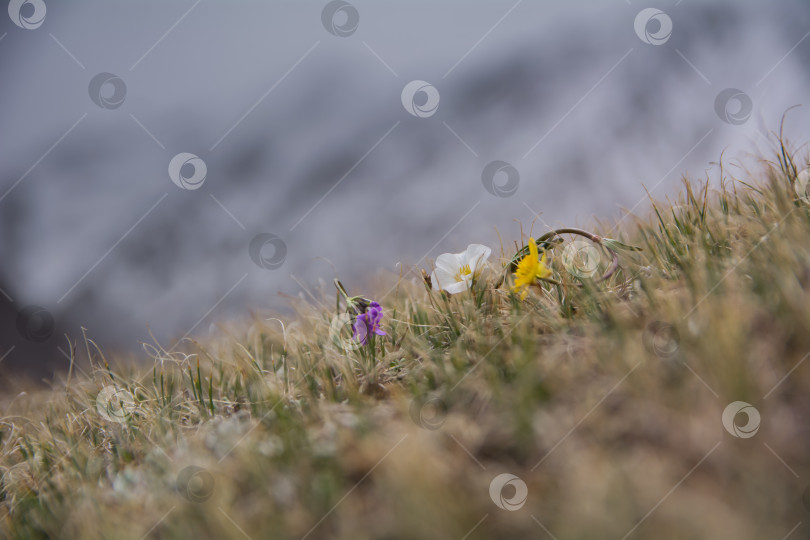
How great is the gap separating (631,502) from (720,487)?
16cm

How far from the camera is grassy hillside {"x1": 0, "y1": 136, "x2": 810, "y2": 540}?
3.02 ft

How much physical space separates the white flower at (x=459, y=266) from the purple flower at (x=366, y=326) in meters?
0.26

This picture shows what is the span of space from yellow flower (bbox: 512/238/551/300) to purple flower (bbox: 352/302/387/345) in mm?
497

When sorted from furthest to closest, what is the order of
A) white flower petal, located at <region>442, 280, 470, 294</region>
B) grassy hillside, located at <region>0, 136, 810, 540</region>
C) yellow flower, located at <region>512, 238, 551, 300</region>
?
white flower petal, located at <region>442, 280, 470, 294</region> < yellow flower, located at <region>512, 238, 551, 300</region> < grassy hillside, located at <region>0, 136, 810, 540</region>

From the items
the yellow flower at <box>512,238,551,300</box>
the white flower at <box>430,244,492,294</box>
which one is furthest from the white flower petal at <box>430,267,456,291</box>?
the yellow flower at <box>512,238,551,300</box>

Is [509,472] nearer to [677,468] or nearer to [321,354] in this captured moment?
[677,468]

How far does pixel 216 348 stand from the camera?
2.47 metres

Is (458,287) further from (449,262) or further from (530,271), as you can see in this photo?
(530,271)

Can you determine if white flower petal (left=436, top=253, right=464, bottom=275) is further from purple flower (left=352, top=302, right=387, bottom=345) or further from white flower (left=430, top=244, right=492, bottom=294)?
purple flower (left=352, top=302, right=387, bottom=345)

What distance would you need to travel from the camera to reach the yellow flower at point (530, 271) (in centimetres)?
A: 169

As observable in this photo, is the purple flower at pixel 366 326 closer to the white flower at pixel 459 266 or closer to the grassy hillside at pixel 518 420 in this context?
the grassy hillside at pixel 518 420

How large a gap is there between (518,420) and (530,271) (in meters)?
0.66

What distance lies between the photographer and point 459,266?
6.29 feet

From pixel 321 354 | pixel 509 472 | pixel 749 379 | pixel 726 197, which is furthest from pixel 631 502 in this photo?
pixel 726 197
